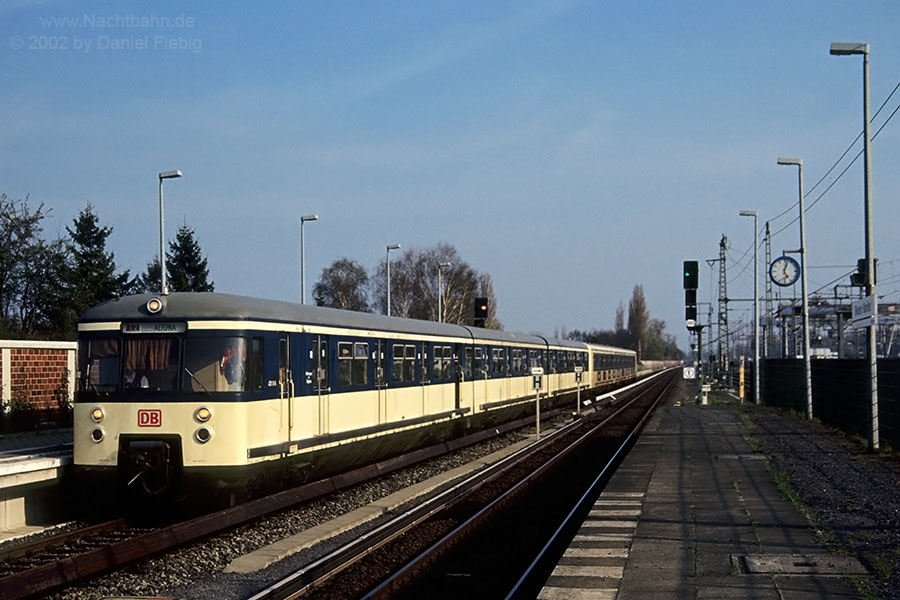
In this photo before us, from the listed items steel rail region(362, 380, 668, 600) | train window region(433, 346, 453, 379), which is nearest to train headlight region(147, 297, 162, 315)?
steel rail region(362, 380, 668, 600)

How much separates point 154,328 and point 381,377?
597cm

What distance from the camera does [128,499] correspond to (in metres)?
13.6

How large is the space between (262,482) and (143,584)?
14.0 feet

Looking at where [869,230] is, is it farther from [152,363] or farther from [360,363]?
[152,363]

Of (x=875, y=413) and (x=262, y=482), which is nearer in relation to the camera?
(x=262, y=482)

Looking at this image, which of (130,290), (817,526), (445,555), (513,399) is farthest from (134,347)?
(130,290)

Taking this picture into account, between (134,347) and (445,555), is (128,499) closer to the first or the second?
(134,347)

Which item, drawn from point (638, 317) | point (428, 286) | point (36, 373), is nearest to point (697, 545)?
point (36, 373)

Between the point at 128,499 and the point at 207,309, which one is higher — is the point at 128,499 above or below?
below

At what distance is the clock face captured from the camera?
36688mm

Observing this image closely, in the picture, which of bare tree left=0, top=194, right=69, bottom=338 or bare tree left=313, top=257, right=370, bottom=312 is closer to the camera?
bare tree left=0, top=194, right=69, bottom=338

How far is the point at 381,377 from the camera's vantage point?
18.6 metres

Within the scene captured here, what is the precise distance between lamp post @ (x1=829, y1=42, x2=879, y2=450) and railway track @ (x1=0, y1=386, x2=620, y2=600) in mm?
11776

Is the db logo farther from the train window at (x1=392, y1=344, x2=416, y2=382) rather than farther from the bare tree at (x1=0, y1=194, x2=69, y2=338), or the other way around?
the bare tree at (x1=0, y1=194, x2=69, y2=338)
